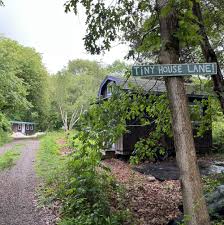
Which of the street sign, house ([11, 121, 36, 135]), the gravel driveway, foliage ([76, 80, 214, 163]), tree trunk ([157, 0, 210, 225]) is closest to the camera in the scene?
tree trunk ([157, 0, 210, 225])

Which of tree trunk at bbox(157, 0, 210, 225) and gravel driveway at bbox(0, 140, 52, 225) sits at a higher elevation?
tree trunk at bbox(157, 0, 210, 225)

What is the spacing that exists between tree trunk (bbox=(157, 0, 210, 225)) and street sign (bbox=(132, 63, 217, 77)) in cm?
12

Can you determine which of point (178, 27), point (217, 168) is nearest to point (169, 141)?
point (217, 168)

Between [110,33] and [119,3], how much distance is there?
23.3 inches

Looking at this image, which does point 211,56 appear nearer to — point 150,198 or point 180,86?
point 180,86

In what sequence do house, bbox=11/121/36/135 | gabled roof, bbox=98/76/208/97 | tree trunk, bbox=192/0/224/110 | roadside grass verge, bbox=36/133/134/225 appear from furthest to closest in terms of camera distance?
house, bbox=11/121/36/135 → tree trunk, bbox=192/0/224/110 → gabled roof, bbox=98/76/208/97 → roadside grass verge, bbox=36/133/134/225

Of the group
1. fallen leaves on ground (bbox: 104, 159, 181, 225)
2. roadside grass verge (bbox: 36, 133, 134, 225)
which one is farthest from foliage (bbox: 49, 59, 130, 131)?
roadside grass verge (bbox: 36, 133, 134, 225)

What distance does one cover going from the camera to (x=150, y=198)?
9336mm

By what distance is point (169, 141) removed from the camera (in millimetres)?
17812

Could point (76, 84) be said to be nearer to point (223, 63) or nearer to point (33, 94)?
point (33, 94)

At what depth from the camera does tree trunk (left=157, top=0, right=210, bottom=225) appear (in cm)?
404

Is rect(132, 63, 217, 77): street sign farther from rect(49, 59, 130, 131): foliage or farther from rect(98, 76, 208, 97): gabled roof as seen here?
rect(49, 59, 130, 131): foliage

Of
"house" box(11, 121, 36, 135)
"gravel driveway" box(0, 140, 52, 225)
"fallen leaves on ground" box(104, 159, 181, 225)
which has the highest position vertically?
"house" box(11, 121, 36, 135)

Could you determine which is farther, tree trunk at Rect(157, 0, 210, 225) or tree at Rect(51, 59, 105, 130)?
tree at Rect(51, 59, 105, 130)
